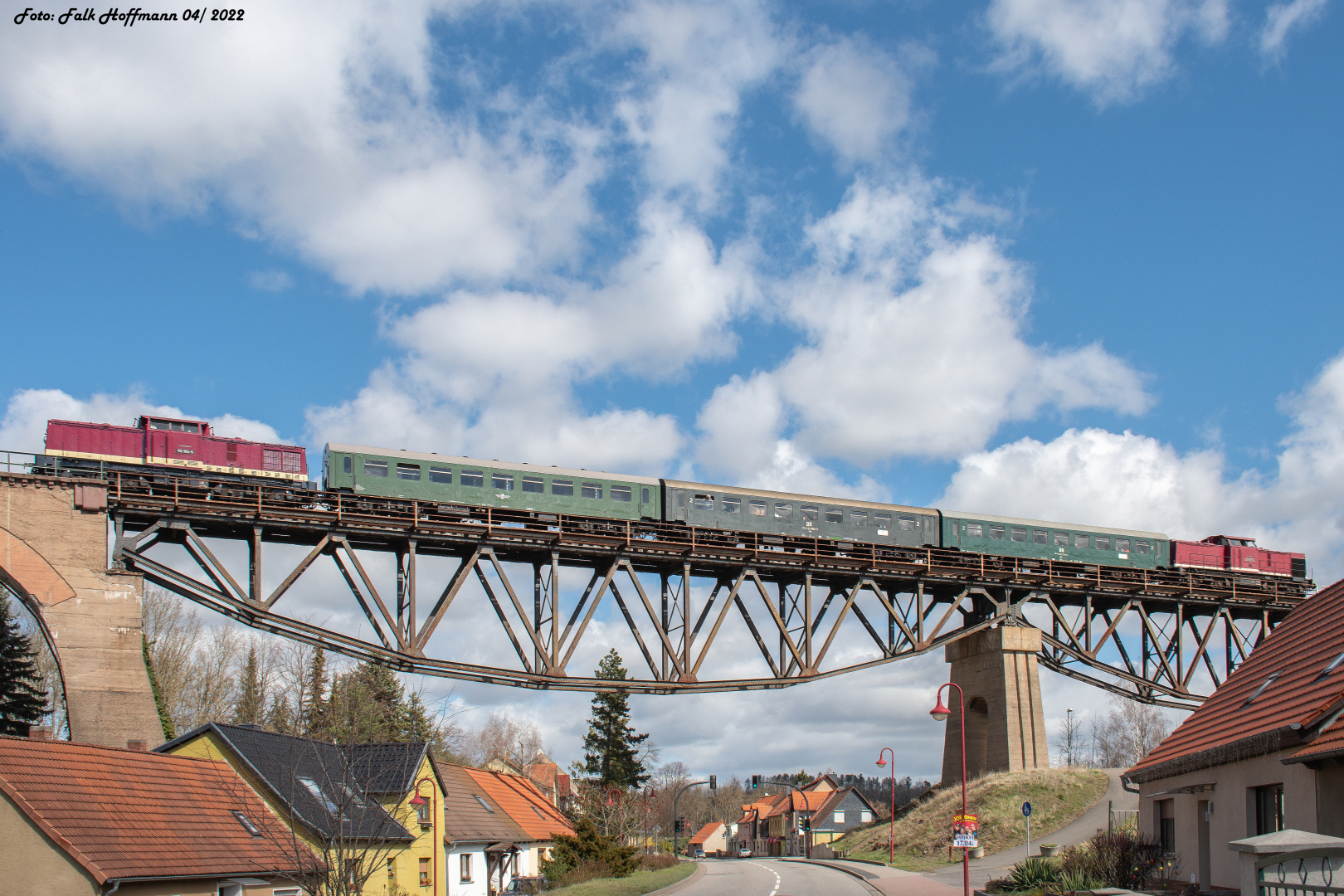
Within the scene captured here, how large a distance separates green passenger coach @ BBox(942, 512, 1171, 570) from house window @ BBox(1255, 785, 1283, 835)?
29.0 m

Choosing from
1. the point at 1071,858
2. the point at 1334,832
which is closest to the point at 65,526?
the point at 1071,858

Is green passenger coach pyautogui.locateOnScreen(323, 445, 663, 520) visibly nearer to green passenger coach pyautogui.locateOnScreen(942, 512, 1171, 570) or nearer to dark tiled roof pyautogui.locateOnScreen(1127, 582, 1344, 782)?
green passenger coach pyautogui.locateOnScreen(942, 512, 1171, 570)

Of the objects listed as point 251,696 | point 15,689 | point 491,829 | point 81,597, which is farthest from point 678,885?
point 251,696

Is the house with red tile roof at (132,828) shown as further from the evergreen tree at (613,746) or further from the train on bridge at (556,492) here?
the evergreen tree at (613,746)

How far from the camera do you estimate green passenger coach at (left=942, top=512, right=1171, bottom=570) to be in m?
49.5

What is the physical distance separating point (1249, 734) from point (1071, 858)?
29.4 ft

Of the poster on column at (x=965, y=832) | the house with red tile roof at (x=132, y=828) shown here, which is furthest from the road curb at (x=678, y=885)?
the house with red tile roof at (x=132, y=828)

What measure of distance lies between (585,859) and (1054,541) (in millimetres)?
26144

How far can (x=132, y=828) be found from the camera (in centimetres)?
2397

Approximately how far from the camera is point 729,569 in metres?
41.9

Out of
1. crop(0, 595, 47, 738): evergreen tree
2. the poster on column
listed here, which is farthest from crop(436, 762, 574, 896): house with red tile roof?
the poster on column

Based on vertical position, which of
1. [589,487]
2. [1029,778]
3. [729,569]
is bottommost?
[1029,778]

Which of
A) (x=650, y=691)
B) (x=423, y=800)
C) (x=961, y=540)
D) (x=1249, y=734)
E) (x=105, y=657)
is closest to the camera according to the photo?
(x=1249, y=734)

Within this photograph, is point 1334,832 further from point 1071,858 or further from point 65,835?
point 65,835
